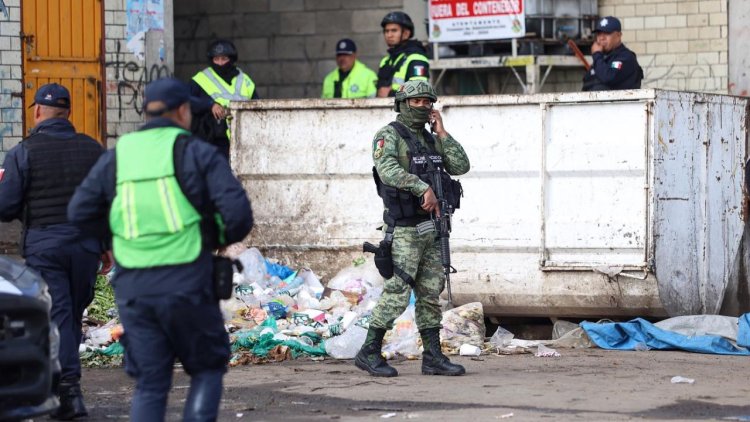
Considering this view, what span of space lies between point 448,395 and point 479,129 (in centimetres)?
332

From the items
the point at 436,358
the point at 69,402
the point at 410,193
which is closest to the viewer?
the point at 69,402

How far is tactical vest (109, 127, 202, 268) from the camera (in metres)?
5.27

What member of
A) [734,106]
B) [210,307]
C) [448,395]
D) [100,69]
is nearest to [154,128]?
[210,307]

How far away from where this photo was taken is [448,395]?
771cm

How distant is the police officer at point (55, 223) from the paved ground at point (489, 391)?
34 cm

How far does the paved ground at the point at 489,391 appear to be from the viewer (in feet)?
23.5

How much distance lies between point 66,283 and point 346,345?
107 inches

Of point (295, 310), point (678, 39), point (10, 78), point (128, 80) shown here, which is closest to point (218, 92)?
point (128, 80)

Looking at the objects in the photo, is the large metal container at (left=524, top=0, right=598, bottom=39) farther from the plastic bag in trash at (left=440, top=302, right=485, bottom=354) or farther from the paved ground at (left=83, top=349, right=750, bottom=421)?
the paved ground at (left=83, top=349, right=750, bottom=421)

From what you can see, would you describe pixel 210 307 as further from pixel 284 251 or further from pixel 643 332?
pixel 284 251

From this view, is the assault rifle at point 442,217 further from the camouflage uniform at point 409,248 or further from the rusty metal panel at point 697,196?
the rusty metal panel at point 697,196

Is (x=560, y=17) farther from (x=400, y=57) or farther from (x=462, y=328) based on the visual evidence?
(x=462, y=328)

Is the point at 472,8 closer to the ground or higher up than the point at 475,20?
higher up

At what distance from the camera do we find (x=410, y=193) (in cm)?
831
